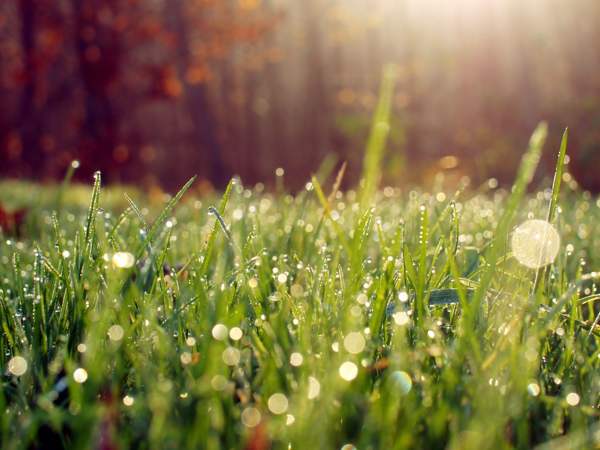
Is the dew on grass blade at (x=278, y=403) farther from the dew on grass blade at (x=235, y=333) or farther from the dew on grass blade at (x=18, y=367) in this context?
the dew on grass blade at (x=18, y=367)

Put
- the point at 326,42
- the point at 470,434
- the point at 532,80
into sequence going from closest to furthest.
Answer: the point at 470,434 < the point at 532,80 < the point at 326,42

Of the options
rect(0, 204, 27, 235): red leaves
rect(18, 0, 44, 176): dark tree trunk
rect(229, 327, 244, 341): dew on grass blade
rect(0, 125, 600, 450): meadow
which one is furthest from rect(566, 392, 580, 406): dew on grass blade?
rect(18, 0, 44, 176): dark tree trunk

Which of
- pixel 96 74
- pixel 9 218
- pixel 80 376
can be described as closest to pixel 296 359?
pixel 80 376

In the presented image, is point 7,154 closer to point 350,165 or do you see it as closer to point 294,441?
point 350,165

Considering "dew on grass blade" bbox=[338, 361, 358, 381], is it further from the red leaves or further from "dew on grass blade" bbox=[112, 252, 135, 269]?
the red leaves

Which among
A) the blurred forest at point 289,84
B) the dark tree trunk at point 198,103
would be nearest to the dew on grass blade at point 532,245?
the blurred forest at point 289,84

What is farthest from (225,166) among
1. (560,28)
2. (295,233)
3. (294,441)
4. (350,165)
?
(294,441)
